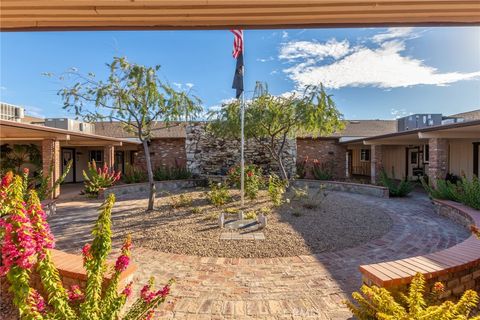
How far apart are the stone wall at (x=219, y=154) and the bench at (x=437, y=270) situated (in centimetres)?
1236

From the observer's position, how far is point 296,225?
6.28m

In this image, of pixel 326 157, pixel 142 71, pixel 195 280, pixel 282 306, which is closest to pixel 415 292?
pixel 282 306

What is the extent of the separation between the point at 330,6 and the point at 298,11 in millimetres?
181

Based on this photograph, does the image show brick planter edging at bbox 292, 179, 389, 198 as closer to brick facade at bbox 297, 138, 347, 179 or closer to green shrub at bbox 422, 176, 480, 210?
green shrub at bbox 422, 176, 480, 210

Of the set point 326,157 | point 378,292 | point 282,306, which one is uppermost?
point 326,157

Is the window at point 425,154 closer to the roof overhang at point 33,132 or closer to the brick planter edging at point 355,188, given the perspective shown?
the brick planter edging at point 355,188

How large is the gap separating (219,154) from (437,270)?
530 inches

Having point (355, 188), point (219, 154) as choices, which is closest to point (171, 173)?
point (219, 154)

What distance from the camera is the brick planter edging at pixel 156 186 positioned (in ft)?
37.1

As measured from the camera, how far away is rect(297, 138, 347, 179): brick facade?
16094 millimetres

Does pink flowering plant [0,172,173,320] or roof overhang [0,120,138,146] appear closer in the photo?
pink flowering plant [0,172,173,320]

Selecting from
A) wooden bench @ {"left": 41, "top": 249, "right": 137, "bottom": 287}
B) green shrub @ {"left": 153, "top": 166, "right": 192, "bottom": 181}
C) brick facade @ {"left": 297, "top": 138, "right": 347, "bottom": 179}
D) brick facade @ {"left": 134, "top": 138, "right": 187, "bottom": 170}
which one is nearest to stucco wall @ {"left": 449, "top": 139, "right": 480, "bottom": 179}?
brick facade @ {"left": 297, "top": 138, "right": 347, "bottom": 179}

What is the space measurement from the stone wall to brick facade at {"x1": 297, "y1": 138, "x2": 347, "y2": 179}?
0.75 meters

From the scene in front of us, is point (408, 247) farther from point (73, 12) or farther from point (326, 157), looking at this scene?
point (326, 157)
